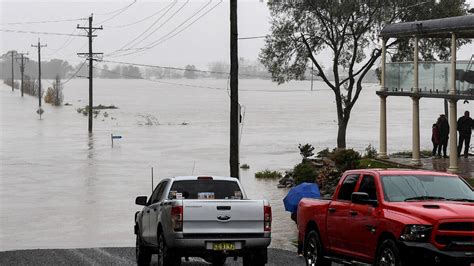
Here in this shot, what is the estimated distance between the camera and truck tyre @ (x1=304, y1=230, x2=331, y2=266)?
16.3 metres

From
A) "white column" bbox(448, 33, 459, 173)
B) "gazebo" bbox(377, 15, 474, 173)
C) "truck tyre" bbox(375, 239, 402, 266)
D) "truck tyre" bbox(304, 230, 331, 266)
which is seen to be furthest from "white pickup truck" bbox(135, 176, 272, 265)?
"white column" bbox(448, 33, 459, 173)

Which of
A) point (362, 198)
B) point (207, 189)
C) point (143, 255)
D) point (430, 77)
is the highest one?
point (430, 77)

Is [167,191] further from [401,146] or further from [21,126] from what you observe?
[21,126]

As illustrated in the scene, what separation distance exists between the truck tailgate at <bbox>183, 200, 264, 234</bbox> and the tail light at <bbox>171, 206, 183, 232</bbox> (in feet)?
0.17

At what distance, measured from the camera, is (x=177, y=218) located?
1594 centimetres

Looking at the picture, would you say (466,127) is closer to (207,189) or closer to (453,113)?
(453,113)

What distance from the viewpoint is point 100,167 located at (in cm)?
6550

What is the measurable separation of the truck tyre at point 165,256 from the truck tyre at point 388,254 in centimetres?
387

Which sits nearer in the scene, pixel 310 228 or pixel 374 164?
pixel 310 228

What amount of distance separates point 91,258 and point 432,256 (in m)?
9.43

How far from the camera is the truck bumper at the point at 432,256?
12.9 m

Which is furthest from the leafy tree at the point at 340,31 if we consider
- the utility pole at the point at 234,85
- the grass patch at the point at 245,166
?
the utility pole at the point at 234,85

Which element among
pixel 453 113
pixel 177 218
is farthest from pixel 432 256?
pixel 453 113

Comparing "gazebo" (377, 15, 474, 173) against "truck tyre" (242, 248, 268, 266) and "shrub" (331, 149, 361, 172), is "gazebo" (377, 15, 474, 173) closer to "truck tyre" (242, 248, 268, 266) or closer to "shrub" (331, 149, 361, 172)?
"shrub" (331, 149, 361, 172)
